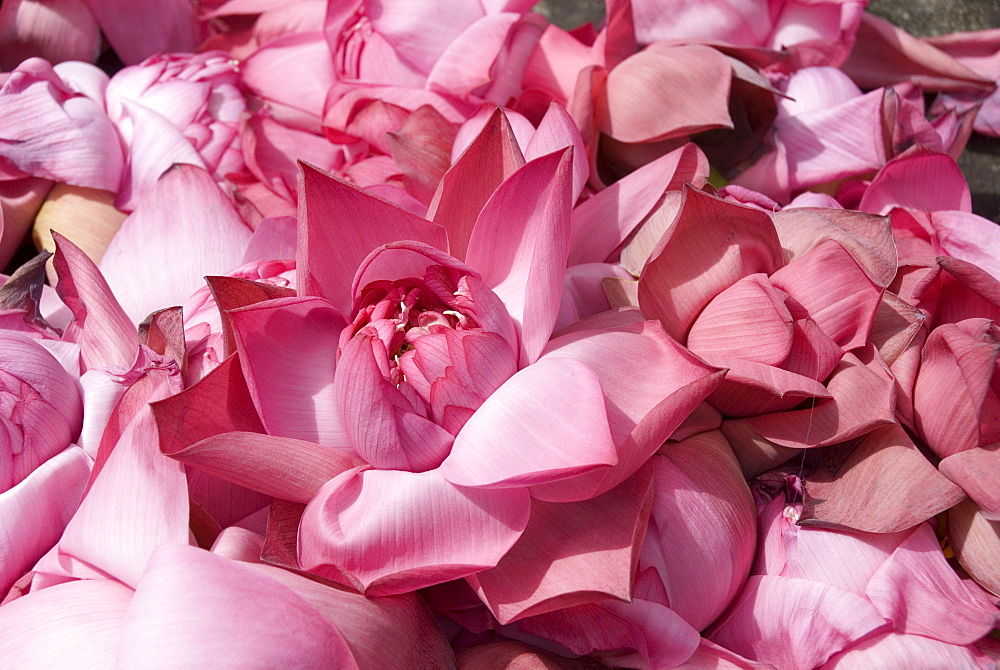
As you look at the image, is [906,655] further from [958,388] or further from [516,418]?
[516,418]

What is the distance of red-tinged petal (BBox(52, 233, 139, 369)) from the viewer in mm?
588

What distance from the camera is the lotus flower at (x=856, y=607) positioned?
1.65 feet

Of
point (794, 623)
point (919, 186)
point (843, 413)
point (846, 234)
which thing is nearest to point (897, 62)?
point (919, 186)

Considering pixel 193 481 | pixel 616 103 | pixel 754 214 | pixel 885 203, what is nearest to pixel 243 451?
pixel 193 481

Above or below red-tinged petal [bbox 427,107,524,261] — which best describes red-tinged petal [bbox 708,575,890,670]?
below

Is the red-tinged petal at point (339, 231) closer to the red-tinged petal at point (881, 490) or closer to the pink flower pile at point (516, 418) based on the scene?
the pink flower pile at point (516, 418)

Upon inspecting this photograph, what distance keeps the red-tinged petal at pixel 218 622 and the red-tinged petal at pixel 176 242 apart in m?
0.30

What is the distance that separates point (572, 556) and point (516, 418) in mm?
84

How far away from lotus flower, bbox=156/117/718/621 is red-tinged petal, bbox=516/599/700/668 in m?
0.04

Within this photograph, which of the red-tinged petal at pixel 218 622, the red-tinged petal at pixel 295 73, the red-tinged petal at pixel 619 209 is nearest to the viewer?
the red-tinged petal at pixel 218 622

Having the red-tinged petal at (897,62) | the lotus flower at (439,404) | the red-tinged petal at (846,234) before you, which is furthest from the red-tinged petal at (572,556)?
the red-tinged petal at (897,62)

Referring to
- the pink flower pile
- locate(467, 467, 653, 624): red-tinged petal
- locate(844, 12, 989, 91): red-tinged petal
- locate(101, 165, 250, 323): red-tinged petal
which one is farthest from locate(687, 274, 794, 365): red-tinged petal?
locate(844, 12, 989, 91): red-tinged petal

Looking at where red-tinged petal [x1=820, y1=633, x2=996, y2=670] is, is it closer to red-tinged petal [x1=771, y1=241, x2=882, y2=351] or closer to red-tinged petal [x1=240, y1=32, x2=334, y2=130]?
red-tinged petal [x1=771, y1=241, x2=882, y2=351]

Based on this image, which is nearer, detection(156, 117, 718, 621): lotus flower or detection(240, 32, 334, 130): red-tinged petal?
detection(156, 117, 718, 621): lotus flower
